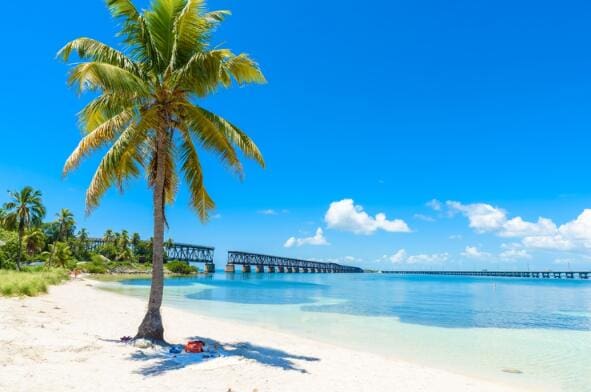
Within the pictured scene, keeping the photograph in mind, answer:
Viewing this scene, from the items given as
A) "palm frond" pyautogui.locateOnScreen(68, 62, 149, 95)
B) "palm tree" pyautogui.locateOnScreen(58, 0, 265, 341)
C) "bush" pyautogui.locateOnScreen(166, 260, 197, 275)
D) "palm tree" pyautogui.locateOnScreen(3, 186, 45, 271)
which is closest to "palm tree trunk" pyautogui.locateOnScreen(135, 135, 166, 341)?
"palm tree" pyautogui.locateOnScreen(58, 0, 265, 341)

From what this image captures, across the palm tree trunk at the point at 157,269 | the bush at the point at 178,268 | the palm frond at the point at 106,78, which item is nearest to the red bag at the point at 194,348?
the palm tree trunk at the point at 157,269

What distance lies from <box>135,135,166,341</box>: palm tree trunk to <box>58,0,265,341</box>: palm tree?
0.09 ft

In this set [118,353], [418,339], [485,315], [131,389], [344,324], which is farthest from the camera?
[485,315]

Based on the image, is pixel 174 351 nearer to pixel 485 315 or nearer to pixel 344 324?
pixel 344 324

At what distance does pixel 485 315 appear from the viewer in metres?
31.4

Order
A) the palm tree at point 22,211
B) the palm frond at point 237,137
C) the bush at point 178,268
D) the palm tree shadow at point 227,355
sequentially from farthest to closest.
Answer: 1. the bush at point 178,268
2. the palm tree at point 22,211
3. the palm frond at point 237,137
4. the palm tree shadow at point 227,355

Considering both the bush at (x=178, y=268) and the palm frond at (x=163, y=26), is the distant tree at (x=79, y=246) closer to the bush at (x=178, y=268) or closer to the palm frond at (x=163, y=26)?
the bush at (x=178, y=268)

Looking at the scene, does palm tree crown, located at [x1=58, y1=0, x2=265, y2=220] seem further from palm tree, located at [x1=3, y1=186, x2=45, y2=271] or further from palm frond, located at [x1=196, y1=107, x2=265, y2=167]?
palm tree, located at [x1=3, y1=186, x2=45, y2=271]

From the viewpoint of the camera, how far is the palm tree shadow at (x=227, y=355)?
8.88 meters

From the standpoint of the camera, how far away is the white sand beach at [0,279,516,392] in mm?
7746

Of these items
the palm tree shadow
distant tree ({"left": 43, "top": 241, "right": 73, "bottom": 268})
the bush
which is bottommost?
the bush

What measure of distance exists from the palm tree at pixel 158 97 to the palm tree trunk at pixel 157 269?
26mm

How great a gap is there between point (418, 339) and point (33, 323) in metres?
15.8

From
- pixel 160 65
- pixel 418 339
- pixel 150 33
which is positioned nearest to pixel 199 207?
pixel 160 65
